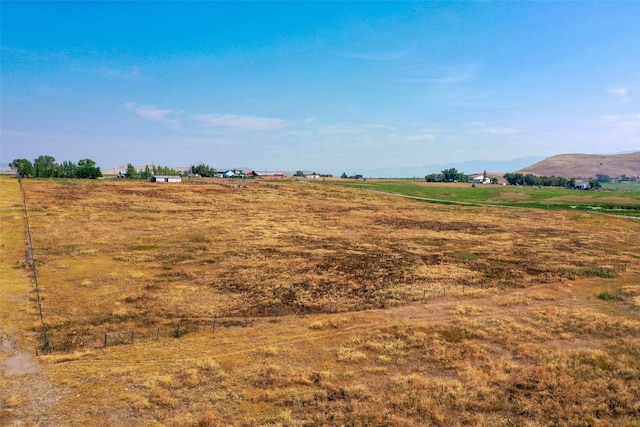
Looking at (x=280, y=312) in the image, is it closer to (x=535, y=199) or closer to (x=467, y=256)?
(x=467, y=256)

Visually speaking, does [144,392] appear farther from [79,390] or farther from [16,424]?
[16,424]

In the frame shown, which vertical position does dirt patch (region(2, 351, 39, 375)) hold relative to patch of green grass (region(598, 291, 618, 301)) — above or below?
below

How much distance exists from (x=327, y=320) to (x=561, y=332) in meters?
19.6

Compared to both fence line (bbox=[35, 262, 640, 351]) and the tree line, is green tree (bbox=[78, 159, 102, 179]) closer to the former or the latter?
the tree line

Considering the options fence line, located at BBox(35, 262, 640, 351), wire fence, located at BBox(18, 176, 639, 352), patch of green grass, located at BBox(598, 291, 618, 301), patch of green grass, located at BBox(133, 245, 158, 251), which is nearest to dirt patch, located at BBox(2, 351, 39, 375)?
wire fence, located at BBox(18, 176, 639, 352)

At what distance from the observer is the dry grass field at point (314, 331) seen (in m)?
20.3

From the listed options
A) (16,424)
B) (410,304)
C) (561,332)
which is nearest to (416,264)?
(410,304)

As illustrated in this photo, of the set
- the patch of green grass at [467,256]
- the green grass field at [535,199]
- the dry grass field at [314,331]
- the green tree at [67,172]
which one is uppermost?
the green tree at [67,172]

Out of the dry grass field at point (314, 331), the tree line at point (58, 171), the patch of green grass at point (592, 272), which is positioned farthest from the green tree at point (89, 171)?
the patch of green grass at point (592, 272)

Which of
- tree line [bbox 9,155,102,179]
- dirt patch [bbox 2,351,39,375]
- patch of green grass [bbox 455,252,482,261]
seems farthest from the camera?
tree line [bbox 9,155,102,179]

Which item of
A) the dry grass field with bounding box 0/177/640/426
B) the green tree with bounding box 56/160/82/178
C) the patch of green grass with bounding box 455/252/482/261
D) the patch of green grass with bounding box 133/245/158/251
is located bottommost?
the dry grass field with bounding box 0/177/640/426

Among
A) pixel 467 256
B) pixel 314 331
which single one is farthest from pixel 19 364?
pixel 467 256

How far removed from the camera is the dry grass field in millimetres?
20266

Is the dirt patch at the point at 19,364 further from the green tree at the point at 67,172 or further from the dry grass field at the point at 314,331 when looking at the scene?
the green tree at the point at 67,172
